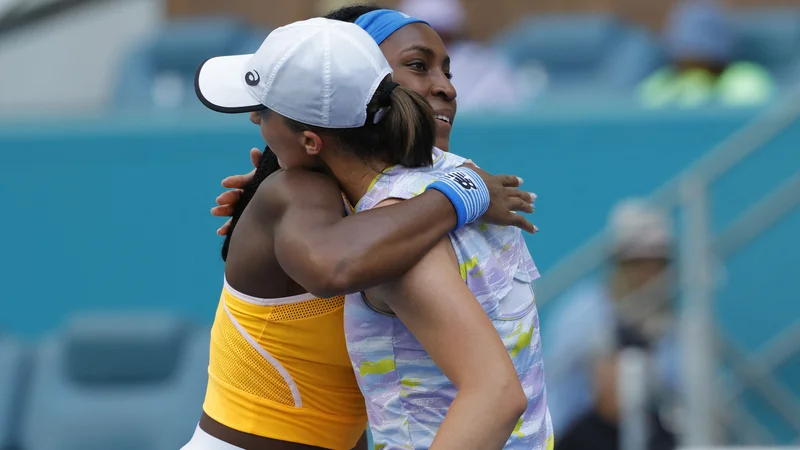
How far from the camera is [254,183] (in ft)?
7.12

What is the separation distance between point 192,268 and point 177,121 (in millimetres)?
658

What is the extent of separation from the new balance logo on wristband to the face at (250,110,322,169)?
20cm

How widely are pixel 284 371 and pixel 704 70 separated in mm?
4332

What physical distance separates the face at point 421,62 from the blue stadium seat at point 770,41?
14.7 ft

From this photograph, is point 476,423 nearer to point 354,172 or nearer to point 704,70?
point 354,172

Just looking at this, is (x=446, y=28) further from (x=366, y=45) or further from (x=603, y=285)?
(x=366, y=45)

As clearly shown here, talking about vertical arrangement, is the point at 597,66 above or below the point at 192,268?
above

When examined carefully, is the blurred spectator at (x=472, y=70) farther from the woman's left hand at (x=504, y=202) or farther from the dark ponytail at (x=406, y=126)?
the dark ponytail at (x=406, y=126)

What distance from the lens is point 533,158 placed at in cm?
541

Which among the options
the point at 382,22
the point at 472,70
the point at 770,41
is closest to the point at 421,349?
the point at 382,22

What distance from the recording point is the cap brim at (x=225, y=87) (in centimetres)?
197

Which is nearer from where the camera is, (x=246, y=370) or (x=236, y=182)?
(x=246, y=370)

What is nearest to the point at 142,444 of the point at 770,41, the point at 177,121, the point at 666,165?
the point at 177,121

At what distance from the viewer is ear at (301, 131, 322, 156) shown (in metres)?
1.89
